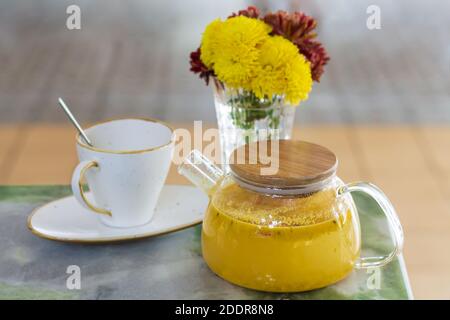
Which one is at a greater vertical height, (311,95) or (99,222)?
(99,222)

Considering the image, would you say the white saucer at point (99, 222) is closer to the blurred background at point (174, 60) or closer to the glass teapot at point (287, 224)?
the glass teapot at point (287, 224)

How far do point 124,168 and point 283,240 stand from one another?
0.20 metres

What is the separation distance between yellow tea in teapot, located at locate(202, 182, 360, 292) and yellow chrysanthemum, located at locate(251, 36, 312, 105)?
0.21 meters

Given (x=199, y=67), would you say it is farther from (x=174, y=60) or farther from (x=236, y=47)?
(x=174, y=60)

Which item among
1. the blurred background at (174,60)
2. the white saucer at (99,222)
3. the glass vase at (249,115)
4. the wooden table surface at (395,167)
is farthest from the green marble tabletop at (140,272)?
the blurred background at (174,60)

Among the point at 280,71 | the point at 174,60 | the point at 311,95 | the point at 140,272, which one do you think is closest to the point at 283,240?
the point at 140,272

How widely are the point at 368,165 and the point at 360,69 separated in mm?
715

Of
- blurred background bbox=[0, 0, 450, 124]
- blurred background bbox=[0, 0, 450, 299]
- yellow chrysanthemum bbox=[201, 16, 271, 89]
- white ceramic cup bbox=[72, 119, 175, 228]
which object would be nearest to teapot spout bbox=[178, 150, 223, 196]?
white ceramic cup bbox=[72, 119, 175, 228]

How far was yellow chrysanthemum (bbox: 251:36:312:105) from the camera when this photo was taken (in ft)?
2.84

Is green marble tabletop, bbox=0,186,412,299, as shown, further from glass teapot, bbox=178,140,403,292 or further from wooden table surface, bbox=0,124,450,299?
wooden table surface, bbox=0,124,450,299

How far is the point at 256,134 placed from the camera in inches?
37.0

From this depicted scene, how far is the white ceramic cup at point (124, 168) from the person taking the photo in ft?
2.48

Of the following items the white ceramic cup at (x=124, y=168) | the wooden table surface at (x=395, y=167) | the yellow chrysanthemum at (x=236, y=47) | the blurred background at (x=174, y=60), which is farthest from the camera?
the blurred background at (x=174, y=60)

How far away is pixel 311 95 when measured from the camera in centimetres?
205
